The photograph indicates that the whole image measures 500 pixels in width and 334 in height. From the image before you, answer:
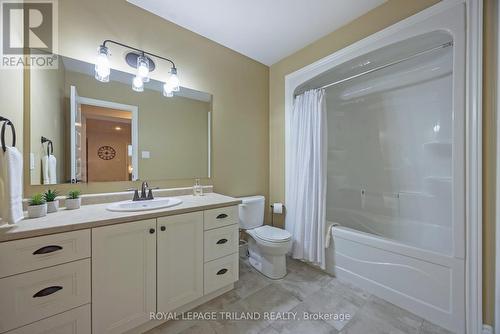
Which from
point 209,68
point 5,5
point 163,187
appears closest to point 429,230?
point 163,187

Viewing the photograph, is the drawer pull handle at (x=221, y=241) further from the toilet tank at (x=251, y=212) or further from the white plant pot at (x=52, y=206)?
the white plant pot at (x=52, y=206)

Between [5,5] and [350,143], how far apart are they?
11.2 feet

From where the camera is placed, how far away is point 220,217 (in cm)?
165

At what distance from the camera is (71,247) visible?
1033mm

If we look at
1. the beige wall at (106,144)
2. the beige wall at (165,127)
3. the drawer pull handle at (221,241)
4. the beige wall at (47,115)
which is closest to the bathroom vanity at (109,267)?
the drawer pull handle at (221,241)

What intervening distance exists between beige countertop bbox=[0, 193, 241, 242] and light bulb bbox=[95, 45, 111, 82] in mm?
1001

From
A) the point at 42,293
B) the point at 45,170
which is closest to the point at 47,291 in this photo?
the point at 42,293

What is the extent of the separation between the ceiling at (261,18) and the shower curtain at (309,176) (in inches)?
25.1

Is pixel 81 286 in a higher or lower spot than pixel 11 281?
lower

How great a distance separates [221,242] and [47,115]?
1.60 metres

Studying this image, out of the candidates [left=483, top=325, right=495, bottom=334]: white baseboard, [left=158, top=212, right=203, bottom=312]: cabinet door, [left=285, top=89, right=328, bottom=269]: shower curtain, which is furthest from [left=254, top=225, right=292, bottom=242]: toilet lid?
[left=483, top=325, right=495, bottom=334]: white baseboard

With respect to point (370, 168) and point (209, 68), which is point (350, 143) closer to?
point (370, 168)

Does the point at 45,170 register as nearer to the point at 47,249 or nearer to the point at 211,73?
the point at 47,249

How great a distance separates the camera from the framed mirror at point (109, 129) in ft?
4.52
